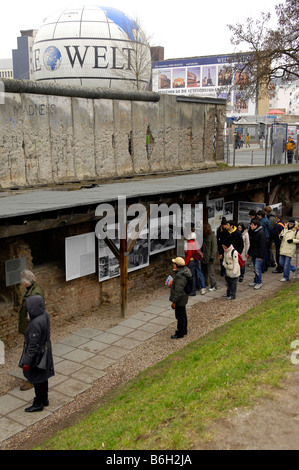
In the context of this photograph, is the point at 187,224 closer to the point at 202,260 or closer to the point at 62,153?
the point at 202,260

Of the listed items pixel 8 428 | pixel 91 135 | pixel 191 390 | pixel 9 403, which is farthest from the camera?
pixel 91 135

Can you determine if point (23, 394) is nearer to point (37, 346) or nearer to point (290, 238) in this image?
point (37, 346)

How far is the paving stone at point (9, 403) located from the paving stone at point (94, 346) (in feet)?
6.02

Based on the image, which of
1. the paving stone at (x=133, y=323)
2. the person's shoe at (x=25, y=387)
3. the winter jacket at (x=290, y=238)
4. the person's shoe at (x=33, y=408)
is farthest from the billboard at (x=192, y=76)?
the person's shoe at (x=33, y=408)

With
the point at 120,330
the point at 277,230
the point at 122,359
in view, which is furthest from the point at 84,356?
the point at 277,230

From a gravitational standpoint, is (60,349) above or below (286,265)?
below

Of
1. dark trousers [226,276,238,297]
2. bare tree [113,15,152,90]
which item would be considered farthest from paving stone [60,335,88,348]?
bare tree [113,15,152,90]

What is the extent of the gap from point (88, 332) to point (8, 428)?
3.38 m

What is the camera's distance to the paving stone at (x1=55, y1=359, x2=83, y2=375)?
25.1 ft

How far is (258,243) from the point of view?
37.6 ft

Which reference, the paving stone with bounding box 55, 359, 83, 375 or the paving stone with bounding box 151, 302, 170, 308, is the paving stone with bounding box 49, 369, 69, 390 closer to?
the paving stone with bounding box 55, 359, 83, 375

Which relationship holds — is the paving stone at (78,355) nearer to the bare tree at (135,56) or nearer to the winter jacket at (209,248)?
the winter jacket at (209,248)

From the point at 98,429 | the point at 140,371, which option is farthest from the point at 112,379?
the point at 98,429

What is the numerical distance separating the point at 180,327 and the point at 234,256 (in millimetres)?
2555
